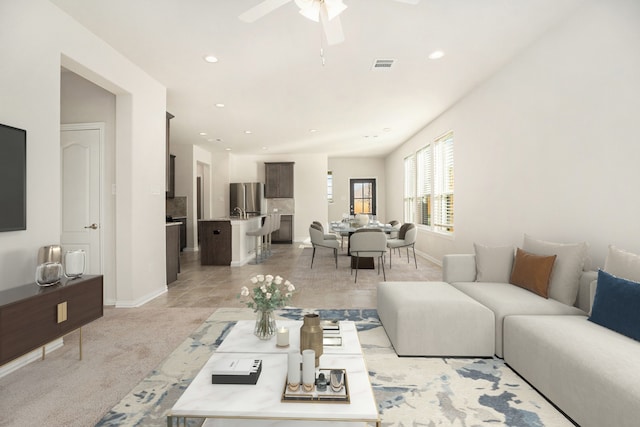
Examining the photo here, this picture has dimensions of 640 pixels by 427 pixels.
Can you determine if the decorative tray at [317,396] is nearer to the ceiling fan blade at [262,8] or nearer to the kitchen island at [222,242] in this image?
the ceiling fan blade at [262,8]

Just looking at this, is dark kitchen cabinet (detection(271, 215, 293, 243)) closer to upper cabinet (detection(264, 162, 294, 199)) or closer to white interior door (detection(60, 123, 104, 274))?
upper cabinet (detection(264, 162, 294, 199))

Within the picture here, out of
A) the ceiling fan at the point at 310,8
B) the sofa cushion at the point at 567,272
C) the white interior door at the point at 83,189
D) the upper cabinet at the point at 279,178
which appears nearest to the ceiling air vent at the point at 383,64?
the ceiling fan at the point at 310,8

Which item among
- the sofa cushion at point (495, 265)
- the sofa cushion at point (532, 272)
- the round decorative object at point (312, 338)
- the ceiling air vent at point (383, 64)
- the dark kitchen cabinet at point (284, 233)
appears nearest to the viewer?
the round decorative object at point (312, 338)

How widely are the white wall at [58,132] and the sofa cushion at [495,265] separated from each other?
397 centimetres

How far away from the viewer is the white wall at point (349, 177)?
12.0 meters

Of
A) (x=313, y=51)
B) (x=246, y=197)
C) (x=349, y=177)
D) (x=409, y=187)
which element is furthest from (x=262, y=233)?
(x=349, y=177)

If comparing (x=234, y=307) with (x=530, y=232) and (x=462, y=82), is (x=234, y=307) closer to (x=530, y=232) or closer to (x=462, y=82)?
(x=530, y=232)

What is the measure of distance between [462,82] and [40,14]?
15.3 feet

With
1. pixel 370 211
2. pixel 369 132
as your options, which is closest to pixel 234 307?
pixel 369 132

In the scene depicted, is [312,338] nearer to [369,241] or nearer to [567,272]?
[567,272]

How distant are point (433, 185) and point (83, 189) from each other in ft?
19.8

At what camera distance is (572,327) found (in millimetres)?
2082

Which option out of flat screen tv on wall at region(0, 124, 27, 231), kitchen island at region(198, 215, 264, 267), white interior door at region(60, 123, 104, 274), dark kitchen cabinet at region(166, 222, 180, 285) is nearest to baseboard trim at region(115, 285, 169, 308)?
white interior door at region(60, 123, 104, 274)

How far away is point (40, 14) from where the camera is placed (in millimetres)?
2666
